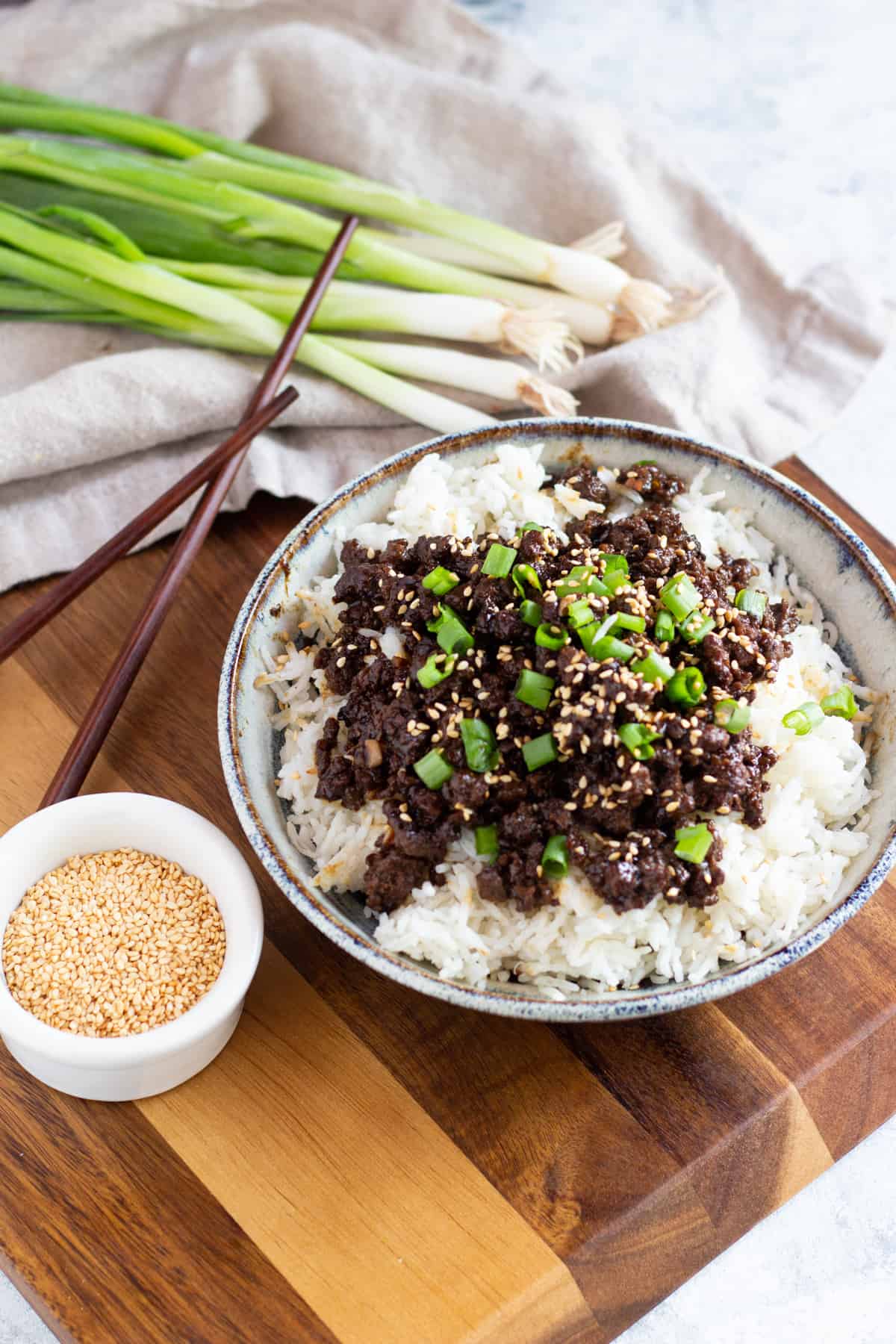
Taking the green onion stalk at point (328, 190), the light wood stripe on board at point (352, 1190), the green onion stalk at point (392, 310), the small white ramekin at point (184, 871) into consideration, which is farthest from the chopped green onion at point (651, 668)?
the green onion stalk at point (328, 190)

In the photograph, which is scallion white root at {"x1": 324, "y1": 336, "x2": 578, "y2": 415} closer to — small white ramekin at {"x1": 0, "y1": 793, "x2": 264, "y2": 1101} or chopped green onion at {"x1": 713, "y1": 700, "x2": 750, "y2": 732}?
chopped green onion at {"x1": 713, "y1": 700, "x2": 750, "y2": 732}

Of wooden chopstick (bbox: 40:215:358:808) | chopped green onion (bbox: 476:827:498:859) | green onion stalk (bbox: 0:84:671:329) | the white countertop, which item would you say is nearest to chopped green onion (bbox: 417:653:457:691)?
chopped green onion (bbox: 476:827:498:859)

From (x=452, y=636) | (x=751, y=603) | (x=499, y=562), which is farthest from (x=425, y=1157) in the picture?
(x=751, y=603)

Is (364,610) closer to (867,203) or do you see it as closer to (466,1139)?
(466,1139)

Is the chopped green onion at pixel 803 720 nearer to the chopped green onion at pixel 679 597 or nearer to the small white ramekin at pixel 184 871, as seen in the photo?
the chopped green onion at pixel 679 597

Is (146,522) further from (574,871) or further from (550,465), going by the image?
(574,871)

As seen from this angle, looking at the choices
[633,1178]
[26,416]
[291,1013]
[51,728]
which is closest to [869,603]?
[633,1178]
